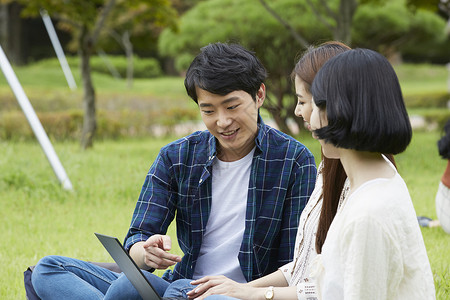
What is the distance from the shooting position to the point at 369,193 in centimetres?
152

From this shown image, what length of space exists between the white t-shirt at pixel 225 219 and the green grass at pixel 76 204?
4.07 feet

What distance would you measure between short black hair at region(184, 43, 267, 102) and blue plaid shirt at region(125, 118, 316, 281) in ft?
0.65

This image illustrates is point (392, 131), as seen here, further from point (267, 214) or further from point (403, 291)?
point (267, 214)

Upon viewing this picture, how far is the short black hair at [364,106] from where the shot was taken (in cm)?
148

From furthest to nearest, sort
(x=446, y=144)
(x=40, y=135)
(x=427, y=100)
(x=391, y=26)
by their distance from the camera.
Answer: (x=427, y=100) → (x=391, y=26) → (x=40, y=135) → (x=446, y=144)

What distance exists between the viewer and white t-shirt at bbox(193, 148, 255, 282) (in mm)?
2364

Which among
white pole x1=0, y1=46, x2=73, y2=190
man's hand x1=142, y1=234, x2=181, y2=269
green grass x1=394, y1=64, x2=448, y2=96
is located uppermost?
man's hand x1=142, y1=234, x2=181, y2=269

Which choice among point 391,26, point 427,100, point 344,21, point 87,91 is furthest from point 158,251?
point 427,100

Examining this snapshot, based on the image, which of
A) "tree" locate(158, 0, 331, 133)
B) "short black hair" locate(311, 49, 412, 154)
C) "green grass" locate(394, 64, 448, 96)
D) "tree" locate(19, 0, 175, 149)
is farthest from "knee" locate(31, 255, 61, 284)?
"green grass" locate(394, 64, 448, 96)

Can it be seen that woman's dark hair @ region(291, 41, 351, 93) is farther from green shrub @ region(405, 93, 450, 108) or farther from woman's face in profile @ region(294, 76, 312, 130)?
green shrub @ region(405, 93, 450, 108)

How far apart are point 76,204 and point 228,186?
9.81 feet

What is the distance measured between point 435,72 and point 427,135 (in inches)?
486

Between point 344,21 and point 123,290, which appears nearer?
point 123,290

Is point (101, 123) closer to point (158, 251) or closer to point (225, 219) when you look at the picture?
point (225, 219)
